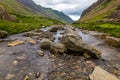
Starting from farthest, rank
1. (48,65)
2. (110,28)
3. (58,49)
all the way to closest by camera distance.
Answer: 1. (110,28)
2. (58,49)
3. (48,65)

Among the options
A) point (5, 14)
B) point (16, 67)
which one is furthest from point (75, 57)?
point (5, 14)

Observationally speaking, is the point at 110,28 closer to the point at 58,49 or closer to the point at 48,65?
the point at 58,49

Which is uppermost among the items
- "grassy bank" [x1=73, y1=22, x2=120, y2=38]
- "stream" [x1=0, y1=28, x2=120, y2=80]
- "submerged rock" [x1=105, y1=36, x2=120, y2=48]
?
"stream" [x1=0, y1=28, x2=120, y2=80]

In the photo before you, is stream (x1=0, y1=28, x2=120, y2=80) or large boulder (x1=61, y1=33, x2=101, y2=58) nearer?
stream (x1=0, y1=28, x2=120, y2=80)

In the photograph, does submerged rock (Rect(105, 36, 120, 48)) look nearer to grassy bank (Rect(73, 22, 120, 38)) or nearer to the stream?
grassy bank (Rect(73, 22, 120, 38))

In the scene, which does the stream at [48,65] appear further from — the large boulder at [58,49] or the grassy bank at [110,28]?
the grassy bank at [110,28]

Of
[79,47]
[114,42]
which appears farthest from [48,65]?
[114,42]

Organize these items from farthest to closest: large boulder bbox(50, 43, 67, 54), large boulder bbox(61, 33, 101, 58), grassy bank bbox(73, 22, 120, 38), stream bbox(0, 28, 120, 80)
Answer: grassy bank bbox(73, 22, 120, 38) → large boulder bbox(50, 43, 67, 54) → large boulder bbox(61, 33, 101, 58) → stream bbox(0, 28, 120, 80)

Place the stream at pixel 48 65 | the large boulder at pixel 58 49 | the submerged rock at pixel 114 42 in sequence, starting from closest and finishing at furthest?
the stream at pixel 48 65 < the large boulder at pixel 58 49 < the submerged rock at pixel 114 42

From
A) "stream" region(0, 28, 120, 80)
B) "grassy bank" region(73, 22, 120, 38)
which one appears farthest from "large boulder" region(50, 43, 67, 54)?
"grassy bank" region(73, 22, 120, 38)

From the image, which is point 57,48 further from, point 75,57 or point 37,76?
point 37,76

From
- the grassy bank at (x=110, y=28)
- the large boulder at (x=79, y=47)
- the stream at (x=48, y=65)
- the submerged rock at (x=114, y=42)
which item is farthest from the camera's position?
the grassy bank at (x=110, y=28)

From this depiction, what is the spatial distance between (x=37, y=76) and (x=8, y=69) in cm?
372

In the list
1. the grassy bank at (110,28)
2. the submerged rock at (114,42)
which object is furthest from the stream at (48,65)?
the grassy bank at (110,28)
